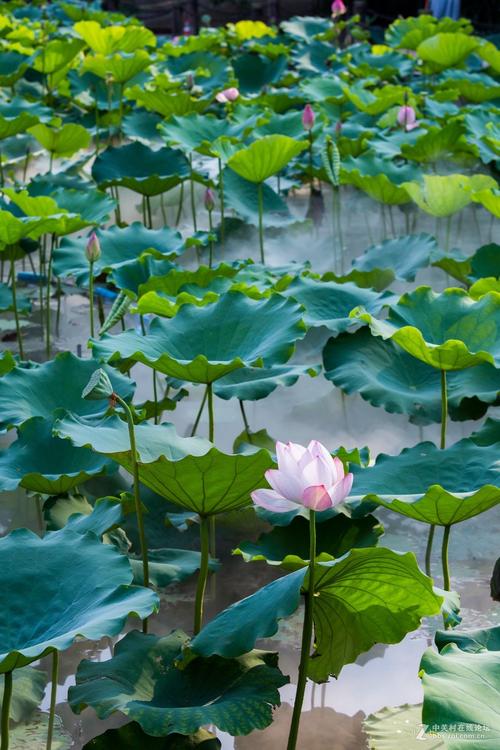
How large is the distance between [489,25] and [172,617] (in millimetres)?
8026

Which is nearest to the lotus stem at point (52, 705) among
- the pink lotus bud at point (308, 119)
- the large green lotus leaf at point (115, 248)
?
the large green lotus leaf at point (115, 248)

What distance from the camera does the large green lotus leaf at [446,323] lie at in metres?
1.91

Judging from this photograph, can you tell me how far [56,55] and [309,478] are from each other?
3905mm

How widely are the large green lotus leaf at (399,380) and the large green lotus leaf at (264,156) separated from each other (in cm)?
92

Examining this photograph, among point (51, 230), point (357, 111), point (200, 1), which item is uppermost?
point (51, 230)

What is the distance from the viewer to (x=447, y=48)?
535cm

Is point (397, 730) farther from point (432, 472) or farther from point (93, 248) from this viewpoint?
point (93, 248)

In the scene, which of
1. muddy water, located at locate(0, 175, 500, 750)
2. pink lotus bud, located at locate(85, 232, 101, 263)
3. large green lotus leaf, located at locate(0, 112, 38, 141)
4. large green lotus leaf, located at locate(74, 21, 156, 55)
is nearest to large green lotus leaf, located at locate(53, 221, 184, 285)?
pink lotus bud, located at locate(85, 232, 101, 263)

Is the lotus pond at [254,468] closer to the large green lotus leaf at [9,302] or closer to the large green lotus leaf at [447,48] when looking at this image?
the large green lotus leaf at [9,302]

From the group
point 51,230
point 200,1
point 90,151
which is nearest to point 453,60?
point 90,151

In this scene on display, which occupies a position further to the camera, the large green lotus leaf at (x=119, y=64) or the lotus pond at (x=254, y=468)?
the large green lotus leaf at (x=119, y=64)

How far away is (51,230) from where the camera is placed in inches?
110

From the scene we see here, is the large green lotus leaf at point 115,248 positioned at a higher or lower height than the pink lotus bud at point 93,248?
lower

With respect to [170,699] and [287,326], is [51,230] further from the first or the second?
[170,699]
